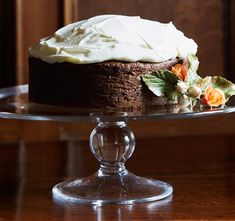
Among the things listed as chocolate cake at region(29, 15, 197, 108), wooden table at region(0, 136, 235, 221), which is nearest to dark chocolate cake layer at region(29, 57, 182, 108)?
chocolate cake at region(29, 15, 197, 108)

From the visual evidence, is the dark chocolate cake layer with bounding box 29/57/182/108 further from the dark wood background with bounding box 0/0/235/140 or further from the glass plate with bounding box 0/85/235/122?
the dark wood background with bounding box 0/0/235/140

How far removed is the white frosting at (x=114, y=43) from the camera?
3.75 ft

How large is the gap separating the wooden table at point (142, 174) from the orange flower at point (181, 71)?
0.19 metres

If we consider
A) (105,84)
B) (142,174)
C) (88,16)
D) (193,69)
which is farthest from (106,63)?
(88,16)

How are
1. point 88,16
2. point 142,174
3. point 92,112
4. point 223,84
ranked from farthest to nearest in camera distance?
1. point 88,16
2. point 142,174
3. point 223,84
4. point 92,112

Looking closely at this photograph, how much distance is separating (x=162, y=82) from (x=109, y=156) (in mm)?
169

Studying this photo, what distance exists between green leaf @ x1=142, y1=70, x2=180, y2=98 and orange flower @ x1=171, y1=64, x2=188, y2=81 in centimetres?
1

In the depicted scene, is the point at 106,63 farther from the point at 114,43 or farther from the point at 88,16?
the point at 88,16

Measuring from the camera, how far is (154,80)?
1.14 metres

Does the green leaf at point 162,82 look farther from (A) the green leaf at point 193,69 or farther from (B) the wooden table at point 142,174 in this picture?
(B) the wooden table at point 142,174

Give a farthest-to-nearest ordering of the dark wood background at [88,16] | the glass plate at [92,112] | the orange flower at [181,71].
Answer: the dark wood background at [88,16], the orange flower at [181,71], the glass plate at [92,112]

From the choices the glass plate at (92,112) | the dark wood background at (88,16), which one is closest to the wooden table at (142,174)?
the glass plate at (92,112)

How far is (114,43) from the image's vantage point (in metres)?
1.16

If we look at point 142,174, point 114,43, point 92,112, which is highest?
point 114,43
